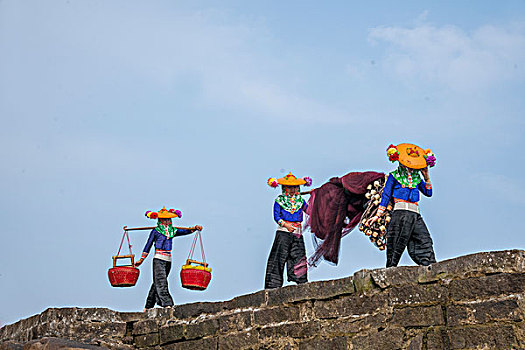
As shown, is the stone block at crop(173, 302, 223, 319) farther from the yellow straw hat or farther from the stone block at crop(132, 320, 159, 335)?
the yellow straw hat

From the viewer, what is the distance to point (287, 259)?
9055 millimetres

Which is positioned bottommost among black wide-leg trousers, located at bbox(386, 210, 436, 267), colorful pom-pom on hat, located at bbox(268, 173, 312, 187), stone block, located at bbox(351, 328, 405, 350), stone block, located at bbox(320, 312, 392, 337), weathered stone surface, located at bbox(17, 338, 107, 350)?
stone block, located at bbox(351, 328, 405, 350)

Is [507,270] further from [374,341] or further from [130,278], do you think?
[130,278]

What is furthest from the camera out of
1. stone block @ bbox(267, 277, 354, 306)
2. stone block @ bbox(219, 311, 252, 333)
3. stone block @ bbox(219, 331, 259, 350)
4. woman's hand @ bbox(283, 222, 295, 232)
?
woman's hand @ bbox(283, 222, 295, 232)

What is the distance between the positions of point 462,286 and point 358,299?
1017 millimetres

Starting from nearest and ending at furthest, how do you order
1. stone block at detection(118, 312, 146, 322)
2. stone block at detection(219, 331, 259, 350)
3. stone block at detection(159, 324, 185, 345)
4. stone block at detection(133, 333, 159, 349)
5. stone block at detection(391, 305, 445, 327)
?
stone block at detection(391, 305, 445, 327) < stone block at detection(219, 331, 259, 350) < stone block at detection(159, 324, 185, 345) < stone block at detection(133, 333, 159, 349) < stone block at detection(118, 312, 146, 322)

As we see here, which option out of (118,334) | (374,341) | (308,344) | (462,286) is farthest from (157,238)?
(462,286)

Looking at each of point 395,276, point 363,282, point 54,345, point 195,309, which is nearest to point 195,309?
point 195,309

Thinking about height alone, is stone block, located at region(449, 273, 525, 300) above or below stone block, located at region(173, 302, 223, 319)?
below

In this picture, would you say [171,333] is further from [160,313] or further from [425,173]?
[425,173]

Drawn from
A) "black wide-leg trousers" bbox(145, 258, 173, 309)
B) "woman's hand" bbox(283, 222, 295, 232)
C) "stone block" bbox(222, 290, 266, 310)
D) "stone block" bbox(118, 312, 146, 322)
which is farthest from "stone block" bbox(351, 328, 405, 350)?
"black wide-leg trousers" bbox(145, 258, 173, 309)

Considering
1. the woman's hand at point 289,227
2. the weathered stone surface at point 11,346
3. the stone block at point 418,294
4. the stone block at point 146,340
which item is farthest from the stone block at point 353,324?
the weathered stone surface at point 11,346

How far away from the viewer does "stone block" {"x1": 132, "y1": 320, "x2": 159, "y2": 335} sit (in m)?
8.70

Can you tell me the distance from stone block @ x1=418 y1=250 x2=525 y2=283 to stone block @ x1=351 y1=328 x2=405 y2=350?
0.47 m
